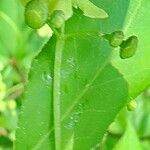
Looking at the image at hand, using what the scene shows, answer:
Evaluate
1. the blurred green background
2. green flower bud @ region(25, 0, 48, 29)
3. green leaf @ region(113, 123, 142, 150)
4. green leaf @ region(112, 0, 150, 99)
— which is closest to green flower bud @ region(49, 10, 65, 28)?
green flower bud @ region(25, 0, 48, 29)

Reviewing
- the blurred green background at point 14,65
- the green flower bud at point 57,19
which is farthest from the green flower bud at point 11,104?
the green flower bud at point 57,19

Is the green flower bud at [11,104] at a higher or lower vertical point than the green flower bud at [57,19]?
lower

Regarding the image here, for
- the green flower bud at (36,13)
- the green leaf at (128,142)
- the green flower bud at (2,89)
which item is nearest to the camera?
the green flower bud at (36,13)

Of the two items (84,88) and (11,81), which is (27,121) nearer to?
(84,88)

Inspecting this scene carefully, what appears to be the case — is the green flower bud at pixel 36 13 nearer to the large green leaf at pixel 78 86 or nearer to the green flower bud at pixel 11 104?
the large green leaf at pixel 78 86

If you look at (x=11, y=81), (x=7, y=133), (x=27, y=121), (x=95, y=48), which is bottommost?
(x=7, y=133)

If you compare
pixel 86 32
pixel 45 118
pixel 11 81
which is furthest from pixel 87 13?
pixel 11 81

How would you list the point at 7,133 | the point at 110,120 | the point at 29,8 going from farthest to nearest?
the point at 7,133
the point at 110,120
the point at 29,8

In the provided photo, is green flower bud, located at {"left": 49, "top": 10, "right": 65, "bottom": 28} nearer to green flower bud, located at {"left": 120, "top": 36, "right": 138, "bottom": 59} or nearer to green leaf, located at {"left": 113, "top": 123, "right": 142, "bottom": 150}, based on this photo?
green flower bud, located at {"left": 120, "top": 36, "right": 138, "bottom": 59}
